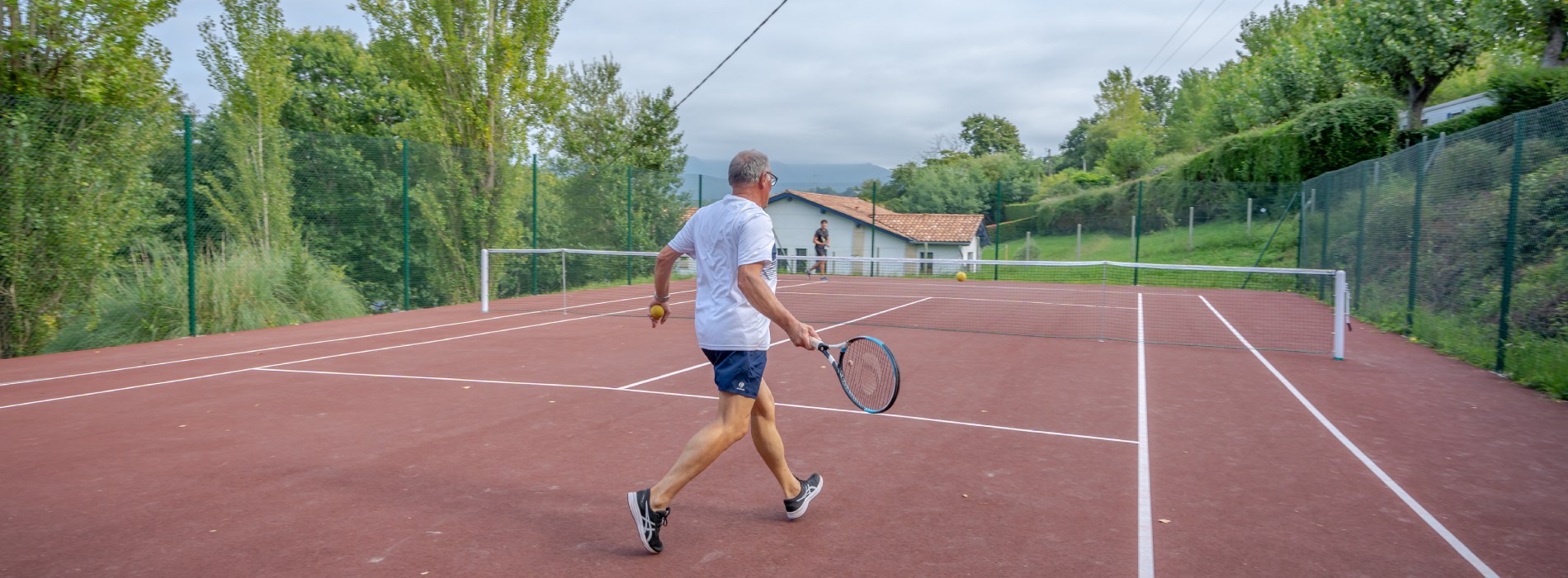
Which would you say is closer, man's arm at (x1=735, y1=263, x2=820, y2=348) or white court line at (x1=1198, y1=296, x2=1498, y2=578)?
man's arm at (x1=735, y1=263, x2=820, y2=348)

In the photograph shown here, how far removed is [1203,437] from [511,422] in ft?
15.5

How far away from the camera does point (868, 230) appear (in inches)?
1539

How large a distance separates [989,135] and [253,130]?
240 feet

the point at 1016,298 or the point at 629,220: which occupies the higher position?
the point at 629,220

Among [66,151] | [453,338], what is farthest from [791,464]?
[66,151]

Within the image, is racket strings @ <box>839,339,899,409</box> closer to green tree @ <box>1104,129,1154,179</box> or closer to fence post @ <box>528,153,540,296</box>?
fence post @ <box>528,153,540,296</box>

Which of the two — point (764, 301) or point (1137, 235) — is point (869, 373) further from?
point (1137, 235)

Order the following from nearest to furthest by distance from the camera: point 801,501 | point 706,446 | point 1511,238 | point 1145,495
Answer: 1. point 706,446
2. point 801,501
3. point 1145,495
4. point 1511,238

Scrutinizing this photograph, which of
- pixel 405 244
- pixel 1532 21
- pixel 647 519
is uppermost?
pixel 1532 21

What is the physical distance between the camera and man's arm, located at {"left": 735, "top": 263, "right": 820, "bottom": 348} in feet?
12.3

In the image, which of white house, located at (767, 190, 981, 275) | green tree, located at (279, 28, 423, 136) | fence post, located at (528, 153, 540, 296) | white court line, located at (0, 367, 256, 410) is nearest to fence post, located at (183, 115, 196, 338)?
white court line, located at (0, 367, 256, 410)

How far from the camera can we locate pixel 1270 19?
73625 millimetres

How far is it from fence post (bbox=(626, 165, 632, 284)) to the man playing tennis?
18.2 m

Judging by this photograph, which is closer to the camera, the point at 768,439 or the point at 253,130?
the point at 768,439
